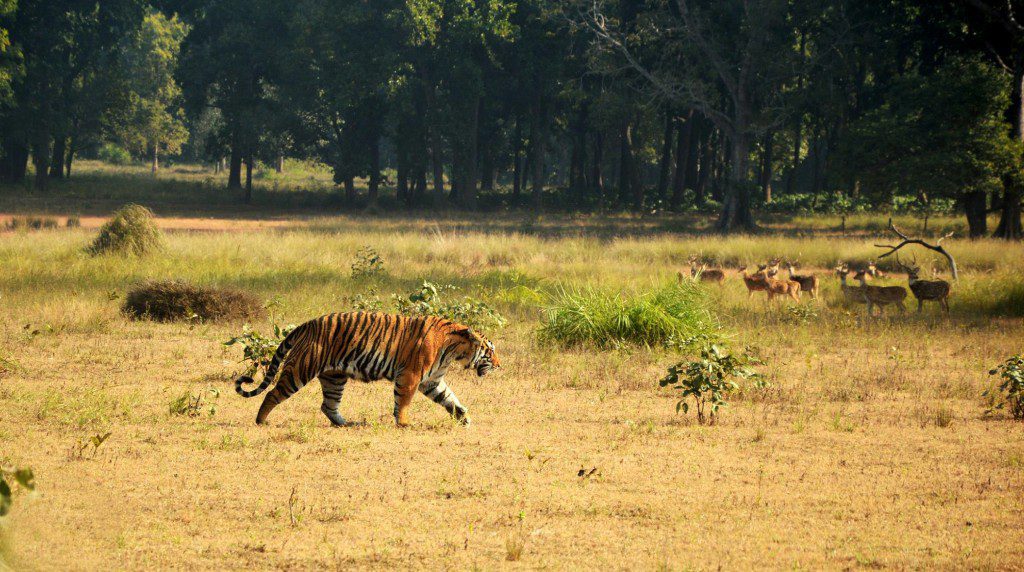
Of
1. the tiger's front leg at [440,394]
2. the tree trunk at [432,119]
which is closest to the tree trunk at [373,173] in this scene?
the tree trunk at [432,119]

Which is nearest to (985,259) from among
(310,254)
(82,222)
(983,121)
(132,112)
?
(983,121)

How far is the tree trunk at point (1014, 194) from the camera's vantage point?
34344 millimetres

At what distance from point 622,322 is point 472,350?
5.87 meters

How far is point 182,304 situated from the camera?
15.5 m

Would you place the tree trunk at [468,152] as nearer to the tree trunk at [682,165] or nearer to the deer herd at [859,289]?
the tree trunk at [682,165]

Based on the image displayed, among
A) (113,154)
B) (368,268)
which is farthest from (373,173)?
(113,154)

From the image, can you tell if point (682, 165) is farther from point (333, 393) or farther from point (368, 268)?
point (333, 393)

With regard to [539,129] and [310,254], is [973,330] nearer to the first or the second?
[310,254]

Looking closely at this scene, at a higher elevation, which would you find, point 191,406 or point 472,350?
point 472,350

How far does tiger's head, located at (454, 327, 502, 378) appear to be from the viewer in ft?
28.7

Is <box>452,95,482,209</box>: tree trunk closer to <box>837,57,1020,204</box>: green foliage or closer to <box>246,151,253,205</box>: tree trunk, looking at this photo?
<box>246,151,253,205</box>: tree trunk

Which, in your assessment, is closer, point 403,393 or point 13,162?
point 403,393

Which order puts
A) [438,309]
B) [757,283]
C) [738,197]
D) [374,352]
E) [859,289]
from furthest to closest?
[738,197]
[757,283]
[859,289]
[438,309]
[374,352]

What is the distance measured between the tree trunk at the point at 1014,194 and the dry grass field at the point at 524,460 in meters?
20.8
